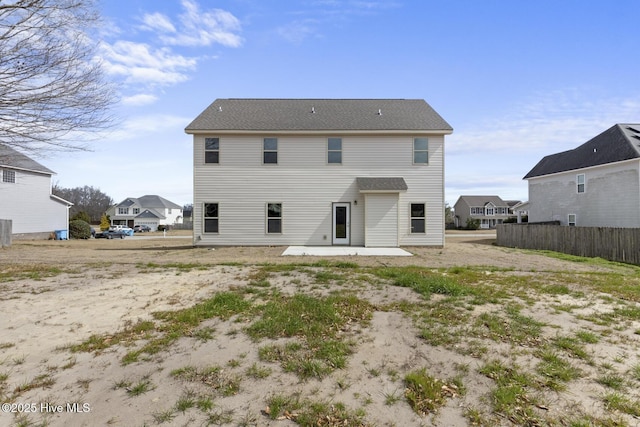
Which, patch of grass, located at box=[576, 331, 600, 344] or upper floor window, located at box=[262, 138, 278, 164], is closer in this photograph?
patch of grass, located at box=[576, 331, 600, 344]

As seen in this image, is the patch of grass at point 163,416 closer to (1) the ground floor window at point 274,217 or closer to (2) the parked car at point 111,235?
(1) the ground floor window at point 274,217

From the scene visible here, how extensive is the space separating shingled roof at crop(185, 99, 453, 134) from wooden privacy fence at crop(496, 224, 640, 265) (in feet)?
27.6

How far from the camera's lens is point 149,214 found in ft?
205

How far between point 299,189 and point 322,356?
13159 mm

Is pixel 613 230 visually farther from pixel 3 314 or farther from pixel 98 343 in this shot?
pixel 3 314

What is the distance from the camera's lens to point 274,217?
16.7m

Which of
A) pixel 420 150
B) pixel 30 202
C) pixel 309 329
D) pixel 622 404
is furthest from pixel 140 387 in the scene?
pixel 30 202

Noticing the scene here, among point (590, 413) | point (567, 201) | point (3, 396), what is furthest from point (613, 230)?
point (3, 396)

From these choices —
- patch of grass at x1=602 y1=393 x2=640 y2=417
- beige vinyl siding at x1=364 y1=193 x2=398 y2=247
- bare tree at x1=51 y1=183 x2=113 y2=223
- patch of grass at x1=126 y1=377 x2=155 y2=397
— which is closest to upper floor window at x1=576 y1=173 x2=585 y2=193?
beige vinyl siding at x1=364 y1=193 x2=398 y2=247

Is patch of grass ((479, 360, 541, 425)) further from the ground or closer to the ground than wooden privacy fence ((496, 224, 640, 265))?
closer to the ground

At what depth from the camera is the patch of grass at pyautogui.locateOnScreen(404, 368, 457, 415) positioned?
305 cm

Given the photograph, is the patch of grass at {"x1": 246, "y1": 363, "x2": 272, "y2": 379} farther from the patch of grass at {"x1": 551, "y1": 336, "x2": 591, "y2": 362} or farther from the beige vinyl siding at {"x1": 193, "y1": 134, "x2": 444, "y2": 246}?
the beige vinyl siding at {"x1": 193, "y1": 134, "x2": 444, "y2": 246}

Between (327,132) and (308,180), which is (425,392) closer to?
(308,180)

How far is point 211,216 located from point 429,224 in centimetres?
1104
